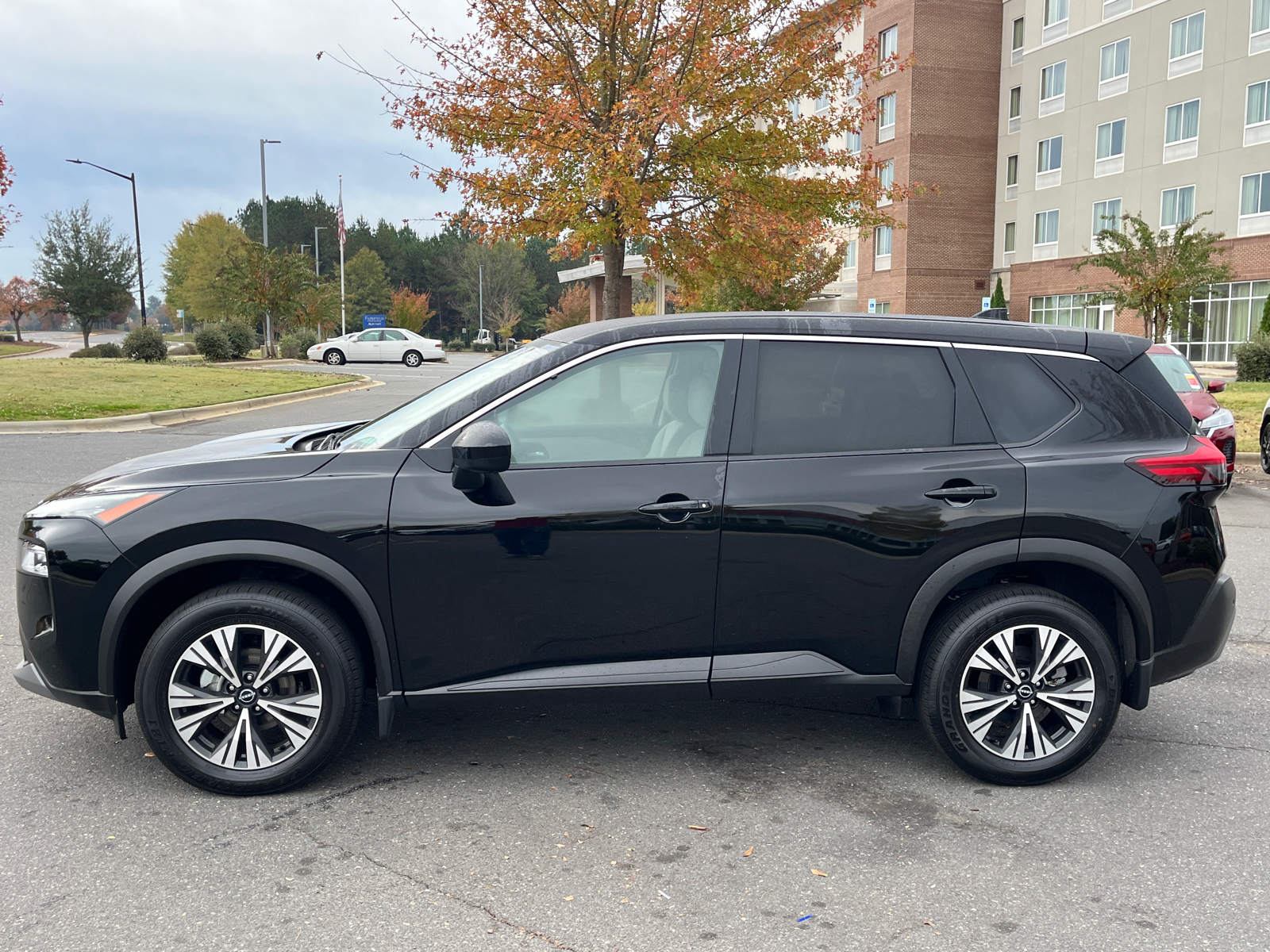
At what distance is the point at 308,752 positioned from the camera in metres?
3.86

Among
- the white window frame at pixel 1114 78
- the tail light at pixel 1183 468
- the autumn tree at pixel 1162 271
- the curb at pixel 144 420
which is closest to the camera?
the tail light at pixel 1183 468

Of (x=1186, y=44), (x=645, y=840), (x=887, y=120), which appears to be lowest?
(x=645, y=840)

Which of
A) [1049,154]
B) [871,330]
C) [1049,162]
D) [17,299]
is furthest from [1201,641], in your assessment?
[17,299]

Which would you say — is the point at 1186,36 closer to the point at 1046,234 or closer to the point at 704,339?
the point at 1046,234

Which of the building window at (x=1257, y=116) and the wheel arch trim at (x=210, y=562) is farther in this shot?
the building window at (x=1257, y=116)

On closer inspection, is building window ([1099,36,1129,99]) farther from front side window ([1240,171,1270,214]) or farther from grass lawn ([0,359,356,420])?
grass lawn ([0,359,356,420])

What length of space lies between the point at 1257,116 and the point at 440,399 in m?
42.9

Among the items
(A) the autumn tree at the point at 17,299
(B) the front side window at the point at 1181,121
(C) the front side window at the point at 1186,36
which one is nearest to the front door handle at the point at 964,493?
(B) the front side window at the point at 1181,121

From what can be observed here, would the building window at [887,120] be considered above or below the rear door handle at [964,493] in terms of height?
above

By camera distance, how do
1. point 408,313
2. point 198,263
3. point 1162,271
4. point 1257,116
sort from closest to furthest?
1. point 1162,271
2. point 1257,116
3. point 198,263
4. point 408,313

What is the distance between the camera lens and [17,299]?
89500mm

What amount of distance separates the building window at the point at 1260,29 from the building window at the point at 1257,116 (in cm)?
125

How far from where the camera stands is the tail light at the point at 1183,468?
408 cm

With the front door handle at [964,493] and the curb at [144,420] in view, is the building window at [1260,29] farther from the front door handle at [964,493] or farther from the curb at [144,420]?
the front door handle at [964,493]
